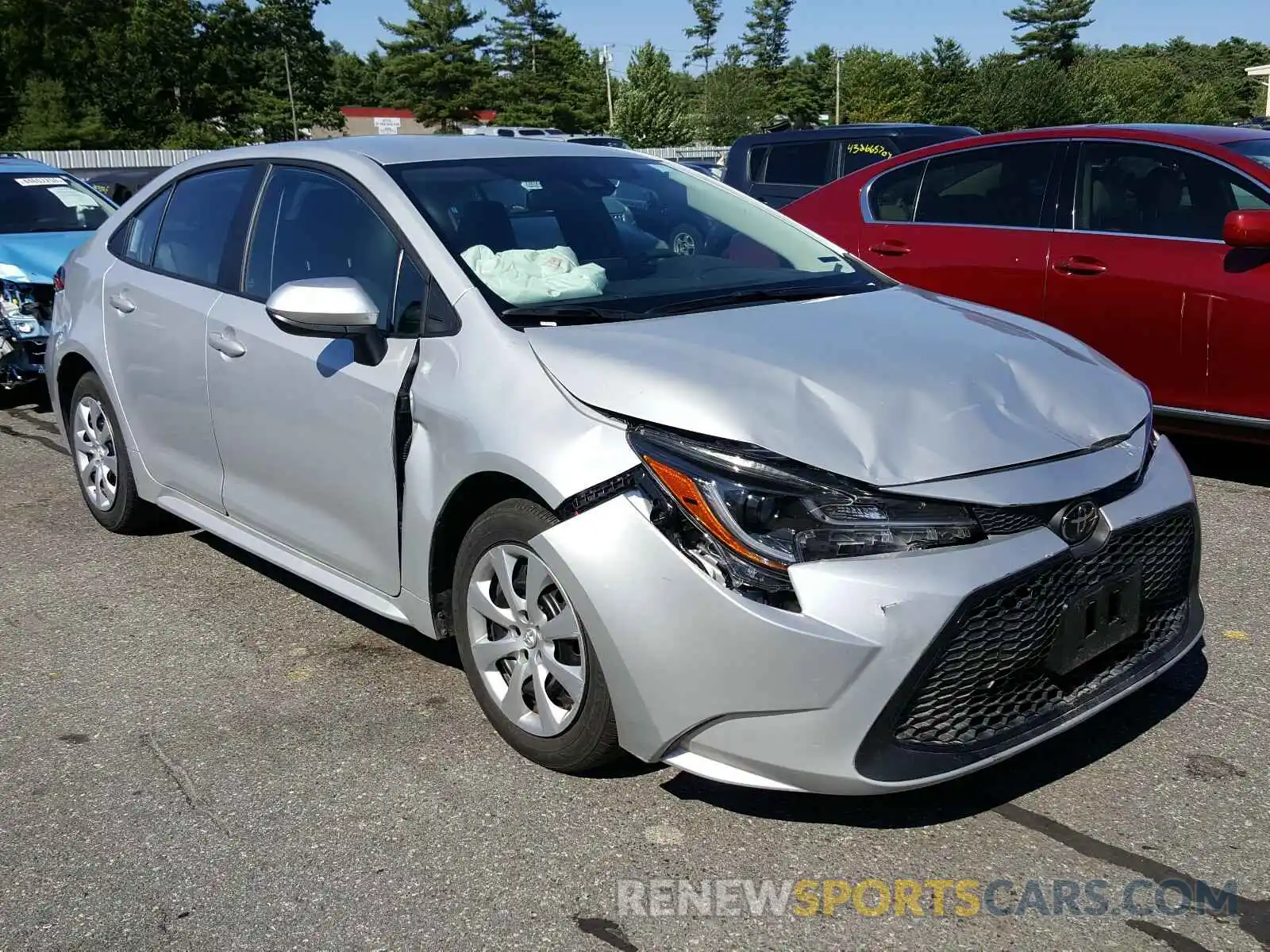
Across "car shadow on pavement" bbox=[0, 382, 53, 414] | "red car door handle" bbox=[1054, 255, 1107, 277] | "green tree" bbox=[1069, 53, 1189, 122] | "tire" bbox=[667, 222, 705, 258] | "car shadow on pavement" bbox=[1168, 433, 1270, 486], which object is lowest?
"car shadow on pavement" bbox=[0, 382, 53, 414]

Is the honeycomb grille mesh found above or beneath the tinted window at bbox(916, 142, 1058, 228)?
beneath

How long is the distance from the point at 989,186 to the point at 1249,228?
1.53 metres

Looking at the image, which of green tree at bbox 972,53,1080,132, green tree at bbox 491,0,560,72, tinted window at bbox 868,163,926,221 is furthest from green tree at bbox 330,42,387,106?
tinted window at bbox 868,163,926,221

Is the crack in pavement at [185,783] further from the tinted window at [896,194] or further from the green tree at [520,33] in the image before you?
the green tree at [520,33]

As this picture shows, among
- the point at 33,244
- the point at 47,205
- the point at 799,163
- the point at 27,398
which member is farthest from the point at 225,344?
the point at 799,163

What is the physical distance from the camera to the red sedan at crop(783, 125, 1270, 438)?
18.0ft

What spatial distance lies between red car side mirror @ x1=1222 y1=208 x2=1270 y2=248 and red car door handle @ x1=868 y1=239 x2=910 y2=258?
5.79 ft

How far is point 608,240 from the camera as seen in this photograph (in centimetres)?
399

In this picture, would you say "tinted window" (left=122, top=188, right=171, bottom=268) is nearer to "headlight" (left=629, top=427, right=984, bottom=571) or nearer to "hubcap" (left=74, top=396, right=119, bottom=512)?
"hubcap" (left=74, top=396, right=119, bottom=512)

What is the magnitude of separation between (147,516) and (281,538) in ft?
4.98

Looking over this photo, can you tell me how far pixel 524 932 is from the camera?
268 cm

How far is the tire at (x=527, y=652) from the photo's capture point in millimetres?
3076

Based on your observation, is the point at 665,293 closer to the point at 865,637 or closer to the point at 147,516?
the point at 865,637

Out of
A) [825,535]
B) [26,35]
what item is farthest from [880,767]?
[26,35]
